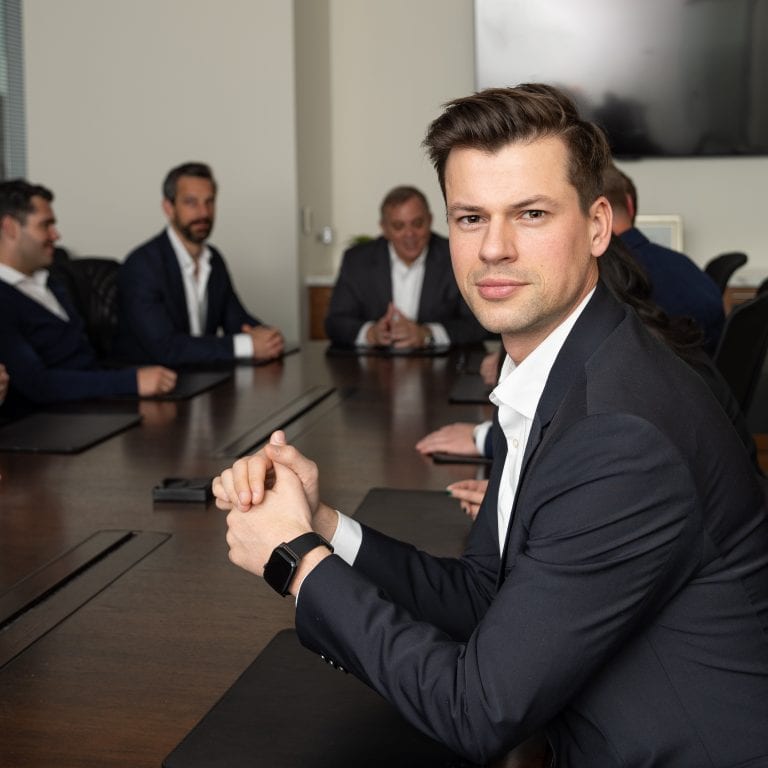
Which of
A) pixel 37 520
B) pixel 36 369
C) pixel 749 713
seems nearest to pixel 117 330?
pixel 36 369

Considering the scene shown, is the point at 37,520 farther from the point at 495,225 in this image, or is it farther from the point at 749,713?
the point at 749,713

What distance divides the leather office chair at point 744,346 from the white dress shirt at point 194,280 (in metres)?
2.49

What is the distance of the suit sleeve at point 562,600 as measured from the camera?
1075mm

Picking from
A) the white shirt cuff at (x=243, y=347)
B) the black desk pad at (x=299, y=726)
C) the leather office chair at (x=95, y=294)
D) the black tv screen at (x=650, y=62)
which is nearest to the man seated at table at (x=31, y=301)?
the white shirt cuff at (x=243, y=347)

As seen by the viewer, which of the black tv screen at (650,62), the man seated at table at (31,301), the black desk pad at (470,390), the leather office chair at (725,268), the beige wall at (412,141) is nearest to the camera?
the black desk pad at (470,390)

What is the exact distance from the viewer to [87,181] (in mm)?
6191

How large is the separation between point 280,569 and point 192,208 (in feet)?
12.2

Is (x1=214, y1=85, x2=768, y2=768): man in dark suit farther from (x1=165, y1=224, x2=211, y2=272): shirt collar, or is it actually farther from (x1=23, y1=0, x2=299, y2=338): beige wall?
(x1=23, y1=0, x2=299, y2=338): beige wall

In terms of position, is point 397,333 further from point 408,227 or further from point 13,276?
point 13,276

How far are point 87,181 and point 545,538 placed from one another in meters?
5.51

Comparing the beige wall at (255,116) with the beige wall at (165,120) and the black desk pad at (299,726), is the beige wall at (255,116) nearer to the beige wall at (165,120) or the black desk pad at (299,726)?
the beige wall at (165,120)

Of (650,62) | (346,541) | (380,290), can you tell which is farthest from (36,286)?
(650,62)

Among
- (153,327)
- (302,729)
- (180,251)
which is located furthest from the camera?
(180,251)

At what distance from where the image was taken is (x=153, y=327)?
4.45 meters
